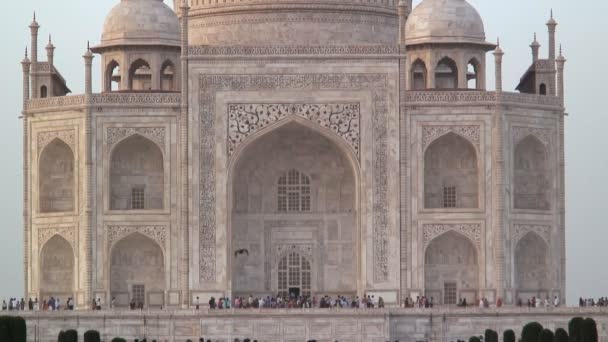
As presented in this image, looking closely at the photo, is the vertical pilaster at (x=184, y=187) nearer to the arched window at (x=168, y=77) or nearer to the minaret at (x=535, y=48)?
the arched window at (x=168, y=77)

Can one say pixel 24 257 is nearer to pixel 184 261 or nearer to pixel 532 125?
pixel 184 261

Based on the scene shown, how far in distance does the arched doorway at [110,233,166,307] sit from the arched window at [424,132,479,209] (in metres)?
6.20

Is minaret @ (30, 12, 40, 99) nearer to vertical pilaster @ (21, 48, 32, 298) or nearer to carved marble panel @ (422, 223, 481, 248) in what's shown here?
vertical pilaster @ (21, 48, 32, 298)

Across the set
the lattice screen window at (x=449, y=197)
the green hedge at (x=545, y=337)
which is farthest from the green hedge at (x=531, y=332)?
the lattice screen window at (x=449, y=197)

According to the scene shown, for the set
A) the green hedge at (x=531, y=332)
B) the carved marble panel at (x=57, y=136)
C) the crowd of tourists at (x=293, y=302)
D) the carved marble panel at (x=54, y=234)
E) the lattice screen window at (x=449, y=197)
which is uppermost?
the carved marble panel at (x=57, y=136)

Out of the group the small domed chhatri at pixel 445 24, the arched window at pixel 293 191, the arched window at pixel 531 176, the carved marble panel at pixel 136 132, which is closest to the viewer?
the carved marble panel at pixel 136 132

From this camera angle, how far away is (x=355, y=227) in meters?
49.0

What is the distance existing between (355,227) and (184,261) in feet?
13.6

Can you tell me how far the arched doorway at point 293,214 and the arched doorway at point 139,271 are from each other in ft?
5.94

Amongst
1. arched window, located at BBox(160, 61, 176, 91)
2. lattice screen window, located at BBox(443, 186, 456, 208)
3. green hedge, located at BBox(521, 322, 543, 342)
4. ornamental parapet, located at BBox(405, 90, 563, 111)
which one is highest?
arched window, located at BBox(160, 61, 176, 91)

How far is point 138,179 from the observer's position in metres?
48.4

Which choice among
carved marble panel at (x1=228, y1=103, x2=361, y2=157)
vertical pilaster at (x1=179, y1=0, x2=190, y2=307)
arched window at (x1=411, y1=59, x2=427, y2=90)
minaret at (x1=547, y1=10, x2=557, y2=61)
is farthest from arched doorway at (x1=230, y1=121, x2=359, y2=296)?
minaret at (x1=547, y1=10, x2=557, y2=61)

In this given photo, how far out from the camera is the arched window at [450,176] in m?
48.4

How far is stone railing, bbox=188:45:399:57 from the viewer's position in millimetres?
47938
